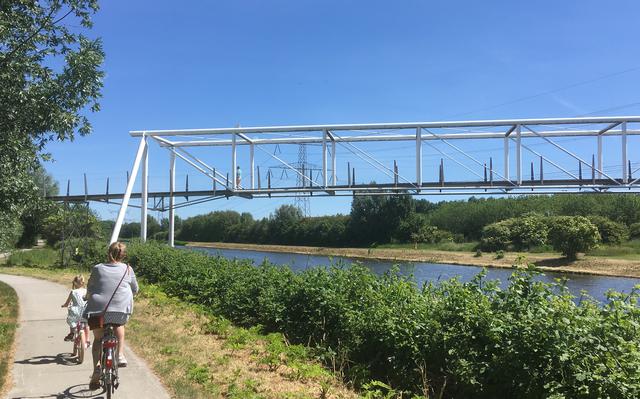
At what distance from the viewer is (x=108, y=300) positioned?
6.09m

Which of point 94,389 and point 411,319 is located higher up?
point 411,319

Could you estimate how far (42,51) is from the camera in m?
7.71

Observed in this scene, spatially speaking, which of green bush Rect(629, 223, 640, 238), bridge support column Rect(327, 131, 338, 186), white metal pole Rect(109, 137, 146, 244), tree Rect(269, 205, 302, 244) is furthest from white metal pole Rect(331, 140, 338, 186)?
tree Rect(269, 205, 302, 244)

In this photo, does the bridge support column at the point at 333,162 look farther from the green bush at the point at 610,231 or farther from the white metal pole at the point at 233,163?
the green bush at the point at 610,231

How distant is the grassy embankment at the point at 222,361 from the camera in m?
6.47

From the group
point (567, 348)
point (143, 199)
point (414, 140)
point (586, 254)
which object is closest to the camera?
point (567, 348)

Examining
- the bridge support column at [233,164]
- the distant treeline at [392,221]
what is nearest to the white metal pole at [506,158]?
the bridge support column at [233,164]

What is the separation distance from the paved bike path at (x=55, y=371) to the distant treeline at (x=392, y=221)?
40.3m

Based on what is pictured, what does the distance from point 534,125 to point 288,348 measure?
2103cm

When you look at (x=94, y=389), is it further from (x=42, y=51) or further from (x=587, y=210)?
(x=587, y=210)

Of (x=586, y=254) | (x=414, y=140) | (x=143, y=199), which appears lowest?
(x=586, y=254)

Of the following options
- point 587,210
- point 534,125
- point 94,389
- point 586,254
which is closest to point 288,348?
point 94,389

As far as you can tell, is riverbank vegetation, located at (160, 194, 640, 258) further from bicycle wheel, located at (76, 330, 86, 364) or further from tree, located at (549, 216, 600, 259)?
bicycle wheel, located at (76, 330, 86, 364)

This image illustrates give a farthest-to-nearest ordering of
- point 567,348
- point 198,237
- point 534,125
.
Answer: point 198,237 → point 534,125 → point 567,348
